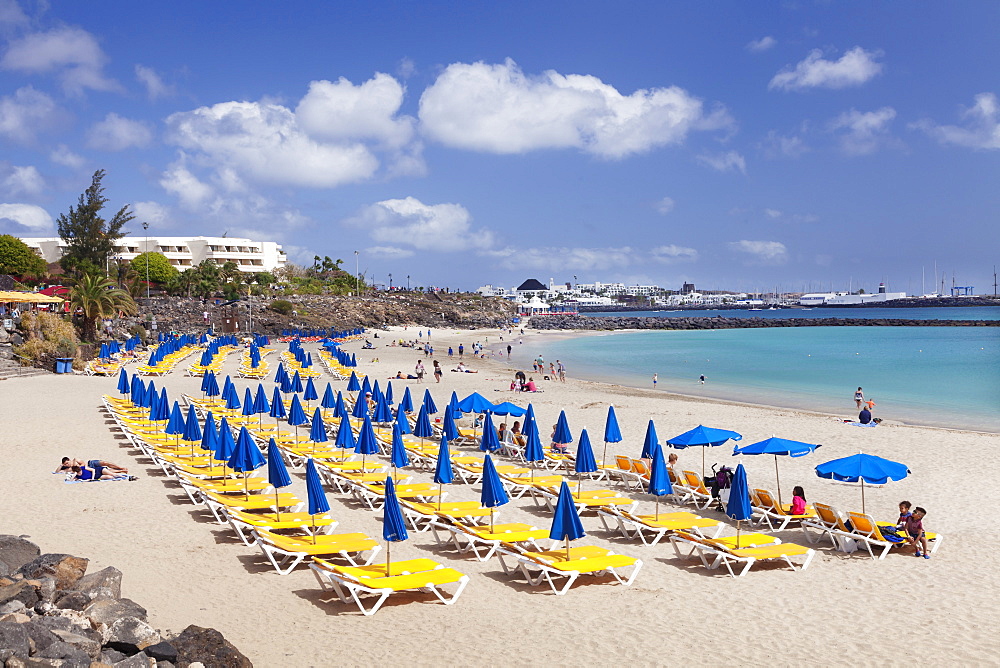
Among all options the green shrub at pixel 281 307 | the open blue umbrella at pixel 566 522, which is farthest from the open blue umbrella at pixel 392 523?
the green shrub at pixel 281 307

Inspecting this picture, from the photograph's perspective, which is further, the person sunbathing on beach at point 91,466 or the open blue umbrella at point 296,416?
the open blue umbrella at point 296,416

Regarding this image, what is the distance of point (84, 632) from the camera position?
19.3 ft

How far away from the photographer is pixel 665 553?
9.98m

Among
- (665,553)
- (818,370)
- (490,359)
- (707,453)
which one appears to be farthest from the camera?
(490,359)

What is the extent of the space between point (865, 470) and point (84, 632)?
30.0ft

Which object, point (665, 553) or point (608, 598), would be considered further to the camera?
point (665, 553)

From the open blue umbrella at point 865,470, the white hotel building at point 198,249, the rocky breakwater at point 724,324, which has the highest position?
the white hotel building at point 198,249

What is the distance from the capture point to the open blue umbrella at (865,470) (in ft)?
33.1

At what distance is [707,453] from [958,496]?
17.1 ft

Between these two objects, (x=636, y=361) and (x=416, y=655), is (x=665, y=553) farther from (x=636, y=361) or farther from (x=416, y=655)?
(x=636, y=361)

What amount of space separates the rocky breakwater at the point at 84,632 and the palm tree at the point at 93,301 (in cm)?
3350

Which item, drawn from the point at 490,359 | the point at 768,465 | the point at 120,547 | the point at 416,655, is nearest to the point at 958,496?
the point at 768,465

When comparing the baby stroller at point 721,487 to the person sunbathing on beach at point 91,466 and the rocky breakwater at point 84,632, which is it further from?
the person sunbathing on beach at point 91,466

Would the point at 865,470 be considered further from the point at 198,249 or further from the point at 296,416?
the point at 198,249
